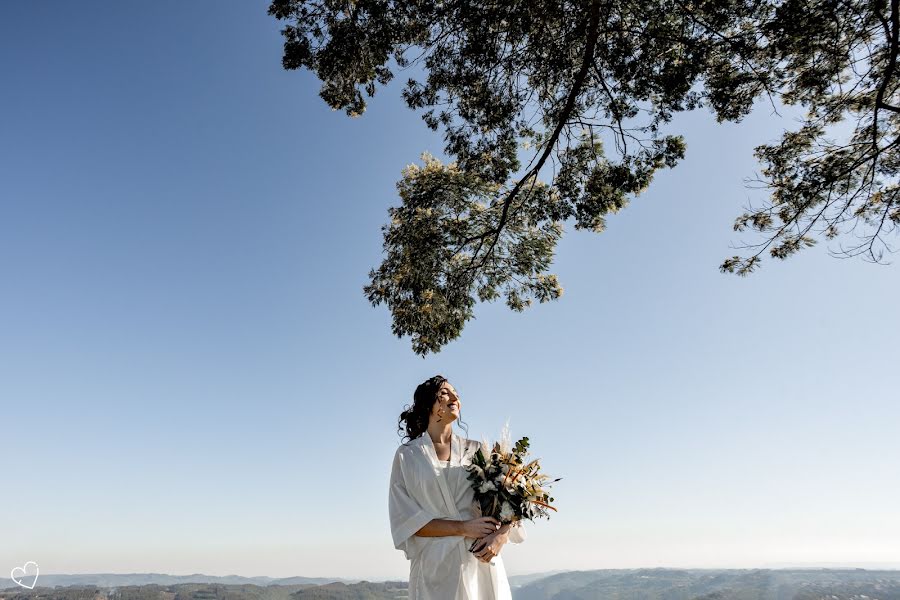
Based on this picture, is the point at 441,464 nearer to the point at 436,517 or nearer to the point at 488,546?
the point at 436,517

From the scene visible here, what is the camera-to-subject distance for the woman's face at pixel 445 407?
2949 millimetres

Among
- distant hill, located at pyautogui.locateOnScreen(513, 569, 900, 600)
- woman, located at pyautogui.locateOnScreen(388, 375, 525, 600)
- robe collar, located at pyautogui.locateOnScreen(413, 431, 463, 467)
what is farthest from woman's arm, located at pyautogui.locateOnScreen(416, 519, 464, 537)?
distant hill, located at pyautogui.locateOnScreen(513, 569, 900, 600)

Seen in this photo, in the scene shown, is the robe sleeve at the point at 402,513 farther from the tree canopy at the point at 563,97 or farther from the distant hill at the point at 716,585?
the distant hill at the point at 716,585

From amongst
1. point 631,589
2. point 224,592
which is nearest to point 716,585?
point 631,589

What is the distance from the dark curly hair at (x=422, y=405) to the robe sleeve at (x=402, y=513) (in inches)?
10.4

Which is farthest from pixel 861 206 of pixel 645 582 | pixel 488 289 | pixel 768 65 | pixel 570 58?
pixel 645 582

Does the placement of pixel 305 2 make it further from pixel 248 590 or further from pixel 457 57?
pixel 248 590

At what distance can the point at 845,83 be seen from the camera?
5.14 meters

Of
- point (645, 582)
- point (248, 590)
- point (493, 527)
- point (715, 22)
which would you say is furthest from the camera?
point (645, 582)

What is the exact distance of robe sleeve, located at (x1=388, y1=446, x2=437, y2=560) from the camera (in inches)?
103

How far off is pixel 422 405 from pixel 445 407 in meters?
0.16

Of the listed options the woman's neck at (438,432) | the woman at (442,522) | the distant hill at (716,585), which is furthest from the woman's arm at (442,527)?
the distant hill at (716,585)

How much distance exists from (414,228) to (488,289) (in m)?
1.21

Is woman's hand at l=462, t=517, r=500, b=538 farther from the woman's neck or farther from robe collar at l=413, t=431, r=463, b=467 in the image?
the woman's neck
